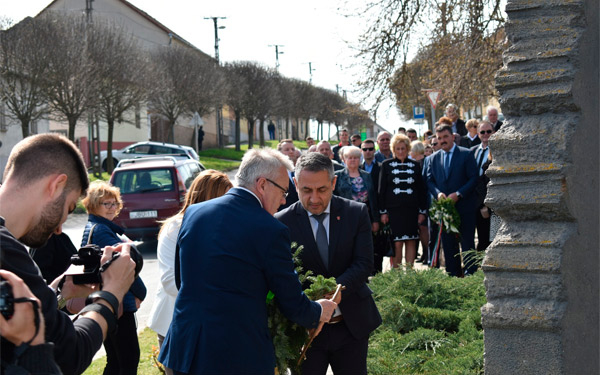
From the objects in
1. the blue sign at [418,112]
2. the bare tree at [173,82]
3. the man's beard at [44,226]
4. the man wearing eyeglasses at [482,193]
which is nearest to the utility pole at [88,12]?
the bare tree at [173,82]

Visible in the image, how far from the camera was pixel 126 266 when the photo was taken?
2977mm

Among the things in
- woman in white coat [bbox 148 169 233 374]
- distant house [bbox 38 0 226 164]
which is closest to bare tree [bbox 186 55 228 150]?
distant house [bbox 38 0 226 164]

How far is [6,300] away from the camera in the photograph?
2.14m

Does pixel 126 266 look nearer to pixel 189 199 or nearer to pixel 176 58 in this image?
pixel 189 199

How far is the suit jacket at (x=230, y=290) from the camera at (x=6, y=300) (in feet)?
4.45

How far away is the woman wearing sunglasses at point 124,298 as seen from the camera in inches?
215

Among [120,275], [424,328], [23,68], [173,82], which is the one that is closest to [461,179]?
[424,328]

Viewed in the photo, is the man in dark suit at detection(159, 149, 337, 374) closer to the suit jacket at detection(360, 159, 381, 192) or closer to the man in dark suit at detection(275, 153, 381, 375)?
the man in dark suit at detection(275, 153, 381, 375)

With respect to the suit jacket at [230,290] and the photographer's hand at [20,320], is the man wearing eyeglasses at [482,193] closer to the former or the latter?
the suit jacket at [230,290]

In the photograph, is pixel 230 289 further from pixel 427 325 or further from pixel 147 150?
pixel 147 150

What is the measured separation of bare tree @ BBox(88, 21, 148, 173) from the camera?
116ft

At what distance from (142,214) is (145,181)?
840mm

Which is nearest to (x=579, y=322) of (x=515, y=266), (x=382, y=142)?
(x=515, y=266)

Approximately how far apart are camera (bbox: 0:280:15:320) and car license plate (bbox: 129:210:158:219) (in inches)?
538
